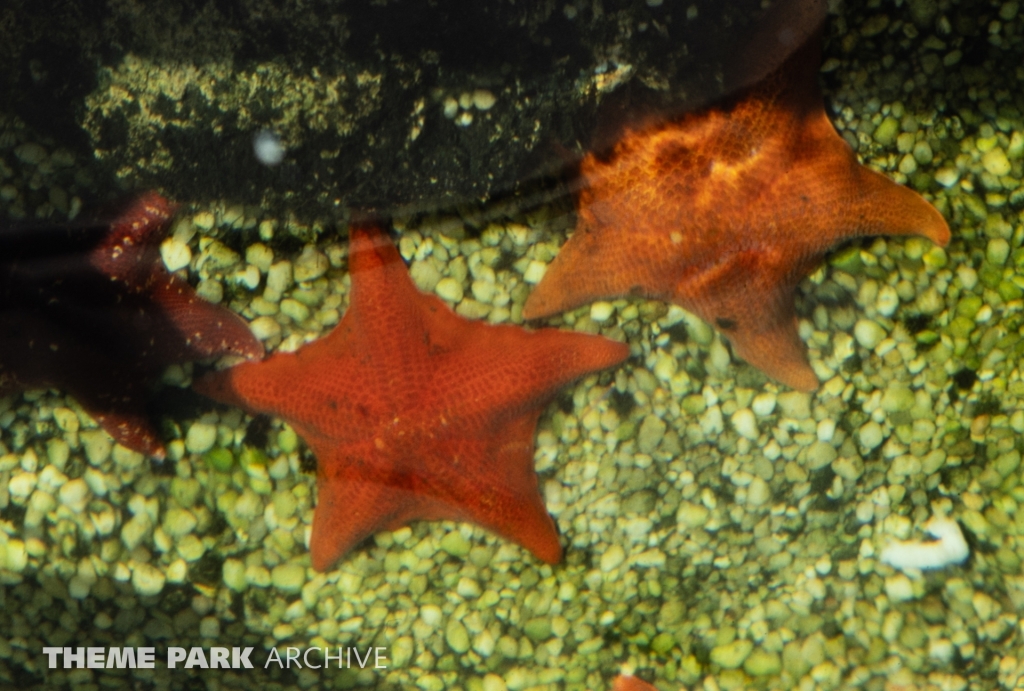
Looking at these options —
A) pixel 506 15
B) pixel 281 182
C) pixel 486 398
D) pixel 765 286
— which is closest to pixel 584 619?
pixel 486 398

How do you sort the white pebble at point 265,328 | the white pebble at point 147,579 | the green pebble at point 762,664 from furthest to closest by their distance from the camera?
1. the green pebble at point 762,664
2. the white pebble at point 147,579
3. the white pebble at point 265,328

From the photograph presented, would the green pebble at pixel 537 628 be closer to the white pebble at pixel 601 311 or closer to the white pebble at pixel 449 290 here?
the white pebble at pixel 601 311

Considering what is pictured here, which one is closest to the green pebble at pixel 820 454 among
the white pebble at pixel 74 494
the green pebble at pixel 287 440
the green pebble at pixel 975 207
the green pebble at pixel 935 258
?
the green pebble at pixel 935 258

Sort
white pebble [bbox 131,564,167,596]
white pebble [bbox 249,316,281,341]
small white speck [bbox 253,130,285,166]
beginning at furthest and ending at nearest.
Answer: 1. white pebble [bbox 131,564,167,596]
2. white pebble [bbox 249,316,281,341]
3. small white speck [bbox 253,130,285,166]

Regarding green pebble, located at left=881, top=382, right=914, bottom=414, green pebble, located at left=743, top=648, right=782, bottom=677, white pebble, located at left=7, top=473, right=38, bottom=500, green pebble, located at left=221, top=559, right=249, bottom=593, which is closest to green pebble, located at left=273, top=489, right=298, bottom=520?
green pebble, located at left=221, top=559, right=249, bottom=593

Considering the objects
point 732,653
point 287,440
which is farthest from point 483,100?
point 732,653

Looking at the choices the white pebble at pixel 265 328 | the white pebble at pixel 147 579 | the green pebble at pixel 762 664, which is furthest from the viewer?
the green pebble at pixel 762 664

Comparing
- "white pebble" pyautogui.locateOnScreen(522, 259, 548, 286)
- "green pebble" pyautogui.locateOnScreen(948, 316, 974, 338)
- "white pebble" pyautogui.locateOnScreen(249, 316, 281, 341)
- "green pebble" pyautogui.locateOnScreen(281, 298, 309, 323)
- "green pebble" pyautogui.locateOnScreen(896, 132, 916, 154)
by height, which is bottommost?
"green pebble" pyautogui.locateOnScreen(948, 316, 974, 338)

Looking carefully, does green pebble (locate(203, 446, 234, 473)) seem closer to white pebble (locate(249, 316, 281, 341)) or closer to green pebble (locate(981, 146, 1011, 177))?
white pebble (locate(249, 316, 281, 341))
